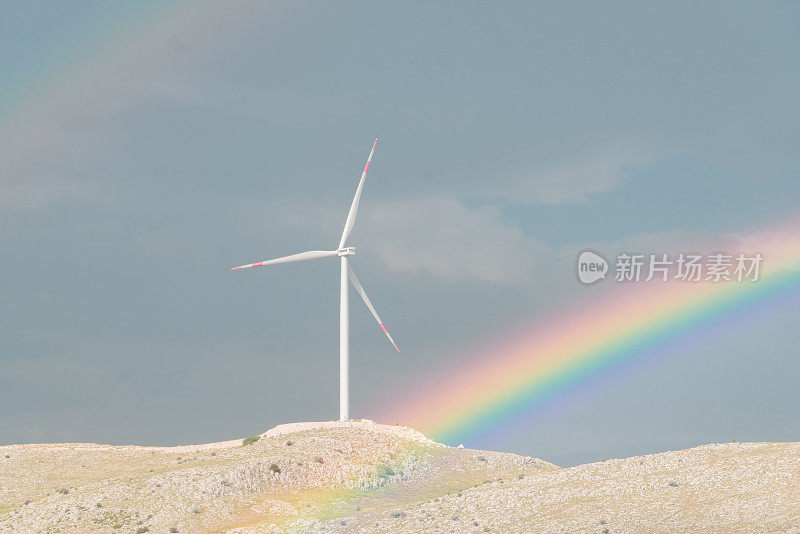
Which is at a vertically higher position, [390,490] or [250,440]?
[250,440]

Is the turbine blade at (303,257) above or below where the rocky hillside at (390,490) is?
above

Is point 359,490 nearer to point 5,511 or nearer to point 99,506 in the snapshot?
point 99,506

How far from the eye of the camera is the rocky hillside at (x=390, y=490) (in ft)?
271

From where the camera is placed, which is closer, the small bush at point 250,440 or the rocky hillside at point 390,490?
the rocky hillside at point 390,490

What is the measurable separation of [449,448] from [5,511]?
54.8 meters

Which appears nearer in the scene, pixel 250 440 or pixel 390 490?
pixel 390 490

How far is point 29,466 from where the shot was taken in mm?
124562

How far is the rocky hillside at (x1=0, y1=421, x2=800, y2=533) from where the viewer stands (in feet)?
271

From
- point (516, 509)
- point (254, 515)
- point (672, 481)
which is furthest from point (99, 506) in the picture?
point (672, 481)

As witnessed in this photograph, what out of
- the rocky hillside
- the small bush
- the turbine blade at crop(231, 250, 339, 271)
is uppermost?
the turbine blade at crop(231, 250, 339, 271)

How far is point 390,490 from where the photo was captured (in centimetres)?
10525

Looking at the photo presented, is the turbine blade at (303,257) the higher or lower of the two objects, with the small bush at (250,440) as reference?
higher

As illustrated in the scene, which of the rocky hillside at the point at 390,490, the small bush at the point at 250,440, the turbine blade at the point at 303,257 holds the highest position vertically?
the turbine blade at the point at 303,257

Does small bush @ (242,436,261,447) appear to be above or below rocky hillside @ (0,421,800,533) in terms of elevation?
above
